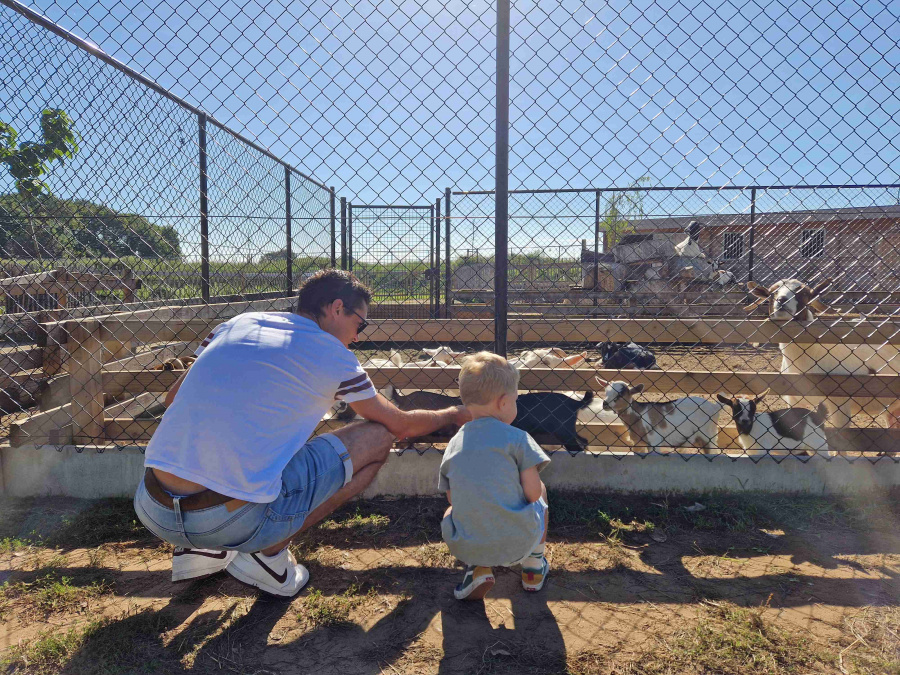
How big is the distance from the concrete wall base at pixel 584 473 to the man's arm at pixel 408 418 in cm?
82

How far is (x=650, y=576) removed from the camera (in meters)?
2.54

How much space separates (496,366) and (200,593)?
1.63 metres

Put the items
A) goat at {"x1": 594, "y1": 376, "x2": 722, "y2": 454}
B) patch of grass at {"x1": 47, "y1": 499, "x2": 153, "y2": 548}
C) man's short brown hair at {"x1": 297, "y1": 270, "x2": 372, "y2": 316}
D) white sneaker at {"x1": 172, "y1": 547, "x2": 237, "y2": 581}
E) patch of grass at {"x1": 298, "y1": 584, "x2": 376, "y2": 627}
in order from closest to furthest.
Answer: patch of grass at {"x1": 298, "y1": 584, "x2": 376, "y2": 627} → white sneaker at {"x1": 172, "y1": 547, "x2": 237, "y2": 581} → man's short brown hair at {"x1": 297, "y1": 270, "x2": 372, "y2": 316} → patch of grass at {"x1": 47, "y1": 499, "x2": 153, "y2": 548} → goat at {"x1": 594, "y1": 376, "x2": 722, "y2": 454}

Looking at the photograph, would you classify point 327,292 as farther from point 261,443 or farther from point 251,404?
point 261,443

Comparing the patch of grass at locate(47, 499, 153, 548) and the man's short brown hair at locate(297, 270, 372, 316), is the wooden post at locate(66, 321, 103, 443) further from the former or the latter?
the man's short brown hair at locate(297, 270, 372, 316)

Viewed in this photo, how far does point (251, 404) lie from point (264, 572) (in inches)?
29.5

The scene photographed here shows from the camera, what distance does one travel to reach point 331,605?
7.50 ft

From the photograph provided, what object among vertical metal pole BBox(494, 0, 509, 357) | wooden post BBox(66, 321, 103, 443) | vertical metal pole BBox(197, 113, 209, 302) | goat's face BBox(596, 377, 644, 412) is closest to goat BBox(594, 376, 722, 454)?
goat's face BBox(596, 377, 644, 412)

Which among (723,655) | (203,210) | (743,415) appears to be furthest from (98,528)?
(743,415)

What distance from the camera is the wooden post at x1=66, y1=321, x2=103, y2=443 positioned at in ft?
11.8

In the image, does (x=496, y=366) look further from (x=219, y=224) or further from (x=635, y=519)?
(x=219, y=224)

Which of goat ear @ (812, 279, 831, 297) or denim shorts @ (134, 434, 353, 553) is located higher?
goat ear @ (812, 279, 831, 297)

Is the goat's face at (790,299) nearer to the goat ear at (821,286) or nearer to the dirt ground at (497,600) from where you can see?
the goat ear at (821,286)

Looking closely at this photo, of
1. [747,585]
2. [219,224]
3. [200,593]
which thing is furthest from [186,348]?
[747,585]
